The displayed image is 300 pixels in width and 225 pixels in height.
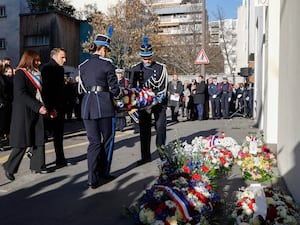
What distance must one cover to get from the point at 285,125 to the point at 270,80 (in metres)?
3.07

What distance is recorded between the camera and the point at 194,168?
192 inches

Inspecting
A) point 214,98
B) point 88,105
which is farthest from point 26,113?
point 214,98

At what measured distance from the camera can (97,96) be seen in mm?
6004

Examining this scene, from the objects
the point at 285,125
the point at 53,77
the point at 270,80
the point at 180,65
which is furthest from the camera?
the point at 180,65

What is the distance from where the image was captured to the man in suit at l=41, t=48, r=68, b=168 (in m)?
7.14

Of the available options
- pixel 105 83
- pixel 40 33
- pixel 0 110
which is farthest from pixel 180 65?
pixel 105 83

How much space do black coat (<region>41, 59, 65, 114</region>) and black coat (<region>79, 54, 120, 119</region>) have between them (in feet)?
4.22

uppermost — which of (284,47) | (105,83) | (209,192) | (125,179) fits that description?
(284,47)

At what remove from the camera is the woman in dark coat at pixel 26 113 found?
6.56 metres

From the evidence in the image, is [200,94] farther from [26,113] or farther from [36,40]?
[36,40]

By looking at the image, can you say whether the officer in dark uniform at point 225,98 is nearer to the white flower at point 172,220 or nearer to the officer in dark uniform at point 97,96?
the officer in dark uniform at point 97,96

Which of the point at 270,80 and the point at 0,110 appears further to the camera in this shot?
the point at 0,110

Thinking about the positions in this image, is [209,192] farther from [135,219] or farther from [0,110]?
[0,110]

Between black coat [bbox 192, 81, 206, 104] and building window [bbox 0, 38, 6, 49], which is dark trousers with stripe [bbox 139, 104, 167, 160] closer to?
black coat [bbox 192, 81, 206, 104]
